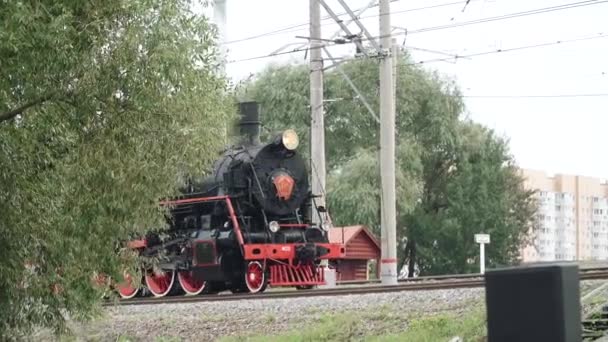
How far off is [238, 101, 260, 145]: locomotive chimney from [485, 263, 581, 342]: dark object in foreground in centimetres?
1974

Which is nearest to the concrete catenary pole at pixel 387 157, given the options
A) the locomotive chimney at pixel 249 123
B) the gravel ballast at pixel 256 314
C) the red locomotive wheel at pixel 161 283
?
the locomotive chimney at pixel 249 123

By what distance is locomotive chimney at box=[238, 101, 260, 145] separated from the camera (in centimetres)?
2280

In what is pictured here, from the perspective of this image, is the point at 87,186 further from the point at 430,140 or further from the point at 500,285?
the point at 430,140

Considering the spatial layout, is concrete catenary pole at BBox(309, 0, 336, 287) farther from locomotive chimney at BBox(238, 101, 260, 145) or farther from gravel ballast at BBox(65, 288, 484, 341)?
gravel ballast at BBox(65, 288, 484, 341)

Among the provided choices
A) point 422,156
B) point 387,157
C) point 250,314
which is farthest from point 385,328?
point 422,156

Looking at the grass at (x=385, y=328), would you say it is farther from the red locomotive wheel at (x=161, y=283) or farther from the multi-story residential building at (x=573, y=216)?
the multi-story residential building at (x=573, y=216)

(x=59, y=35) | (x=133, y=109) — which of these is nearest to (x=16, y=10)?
(x=59, y=35)

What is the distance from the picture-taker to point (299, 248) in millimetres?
20797

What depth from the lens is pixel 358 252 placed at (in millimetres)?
42406

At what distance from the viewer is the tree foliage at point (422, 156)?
47.2 metres

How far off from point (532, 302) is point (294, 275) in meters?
18.2

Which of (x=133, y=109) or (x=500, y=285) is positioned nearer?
(x=500, y=285)

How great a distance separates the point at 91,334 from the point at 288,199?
7787 millimetres

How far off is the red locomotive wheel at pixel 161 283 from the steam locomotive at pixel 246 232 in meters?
0.02
